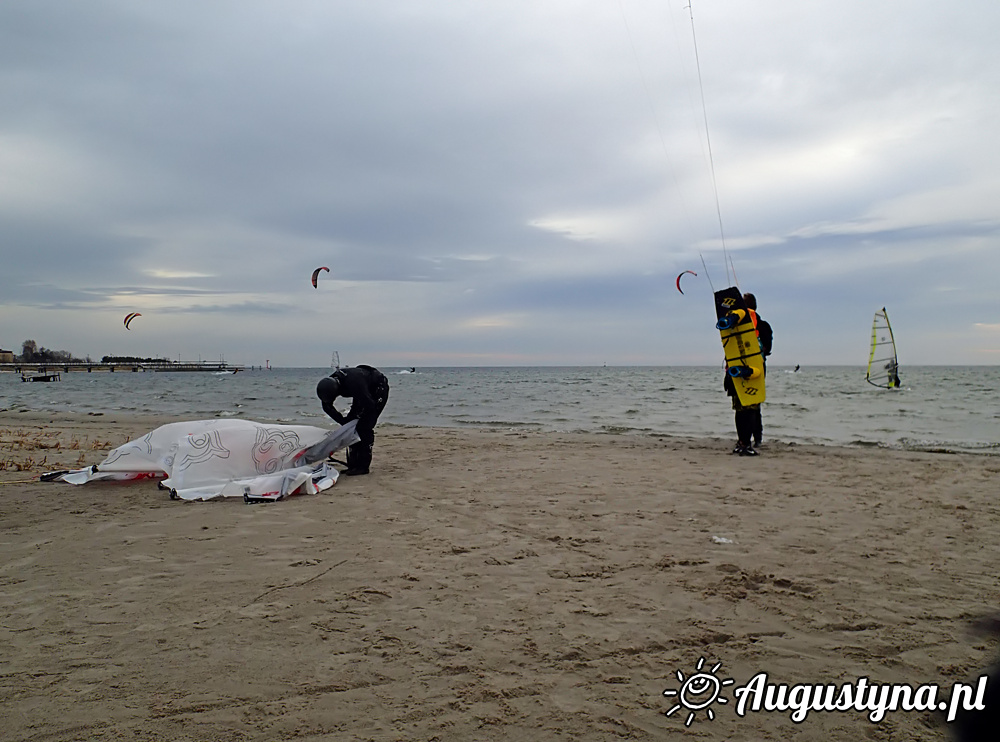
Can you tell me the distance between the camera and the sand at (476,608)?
7.51 ft

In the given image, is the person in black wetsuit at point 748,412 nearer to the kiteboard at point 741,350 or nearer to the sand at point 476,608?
the kiteboard at point 741,350

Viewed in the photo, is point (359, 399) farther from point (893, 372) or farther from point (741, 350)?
point (893, 372)

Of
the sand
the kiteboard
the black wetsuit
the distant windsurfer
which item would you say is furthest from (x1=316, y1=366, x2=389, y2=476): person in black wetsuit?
the distant windsurfer

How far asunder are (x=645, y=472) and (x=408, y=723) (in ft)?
17.9

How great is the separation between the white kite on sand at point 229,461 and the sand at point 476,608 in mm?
286

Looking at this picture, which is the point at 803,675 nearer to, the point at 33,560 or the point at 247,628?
the point at 247,628

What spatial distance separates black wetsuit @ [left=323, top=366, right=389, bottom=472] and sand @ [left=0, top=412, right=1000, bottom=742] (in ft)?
4.27

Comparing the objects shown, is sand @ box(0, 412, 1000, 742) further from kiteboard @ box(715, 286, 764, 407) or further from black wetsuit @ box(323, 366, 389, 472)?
kiteboard @ box(715, 286, 764, 407)

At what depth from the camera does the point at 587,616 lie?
312 centimetres

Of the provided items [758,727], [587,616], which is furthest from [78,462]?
[758,727]

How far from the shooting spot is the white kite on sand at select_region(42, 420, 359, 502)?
597cm

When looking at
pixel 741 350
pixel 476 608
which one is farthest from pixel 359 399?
pixel 741 350

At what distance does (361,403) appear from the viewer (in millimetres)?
6984

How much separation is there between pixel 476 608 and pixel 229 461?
404 cm
